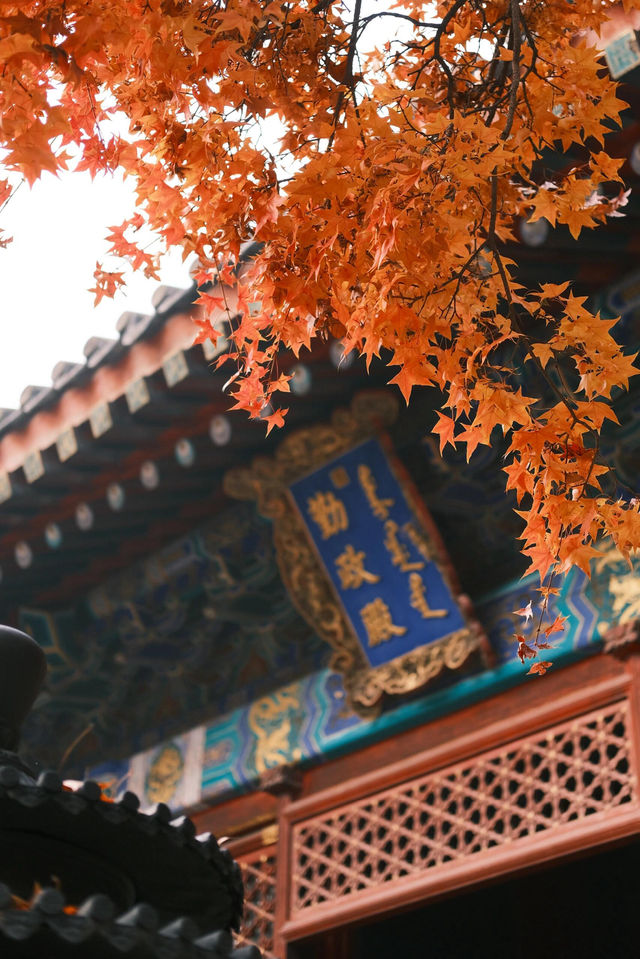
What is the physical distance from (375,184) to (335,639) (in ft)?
11.1

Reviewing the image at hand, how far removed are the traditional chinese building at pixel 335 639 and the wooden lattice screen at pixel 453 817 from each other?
0.04 ft

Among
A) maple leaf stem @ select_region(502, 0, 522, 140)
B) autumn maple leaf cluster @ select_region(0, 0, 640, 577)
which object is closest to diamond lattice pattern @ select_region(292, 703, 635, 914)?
autumn maple leaf cluster @ select_region(0, 0, 640, 577)

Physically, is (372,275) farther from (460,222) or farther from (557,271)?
(557,271)

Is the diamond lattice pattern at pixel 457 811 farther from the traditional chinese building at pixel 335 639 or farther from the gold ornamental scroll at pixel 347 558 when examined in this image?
the gold ornamental scroll at pixel 347 558

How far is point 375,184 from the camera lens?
207 centimetres

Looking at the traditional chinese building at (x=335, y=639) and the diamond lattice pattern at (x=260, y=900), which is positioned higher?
the traditional chinese building at (x=335, y=639)

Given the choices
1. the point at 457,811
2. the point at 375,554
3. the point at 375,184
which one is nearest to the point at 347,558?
the point at 375,554

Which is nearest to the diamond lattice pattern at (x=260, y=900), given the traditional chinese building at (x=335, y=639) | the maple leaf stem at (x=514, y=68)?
the traditional chinese building at (x=335, y=639)

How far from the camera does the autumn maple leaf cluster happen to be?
2051 millimetres

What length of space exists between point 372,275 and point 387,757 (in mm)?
3326

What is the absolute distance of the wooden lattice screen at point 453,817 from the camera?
4277 mm

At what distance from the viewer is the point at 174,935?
1562mm

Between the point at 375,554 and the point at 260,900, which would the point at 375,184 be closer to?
the point at 375,554

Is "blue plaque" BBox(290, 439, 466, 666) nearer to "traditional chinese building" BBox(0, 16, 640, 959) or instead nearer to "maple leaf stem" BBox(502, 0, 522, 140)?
"traditional chinese building" BBox(0, 16, 640, 959)
